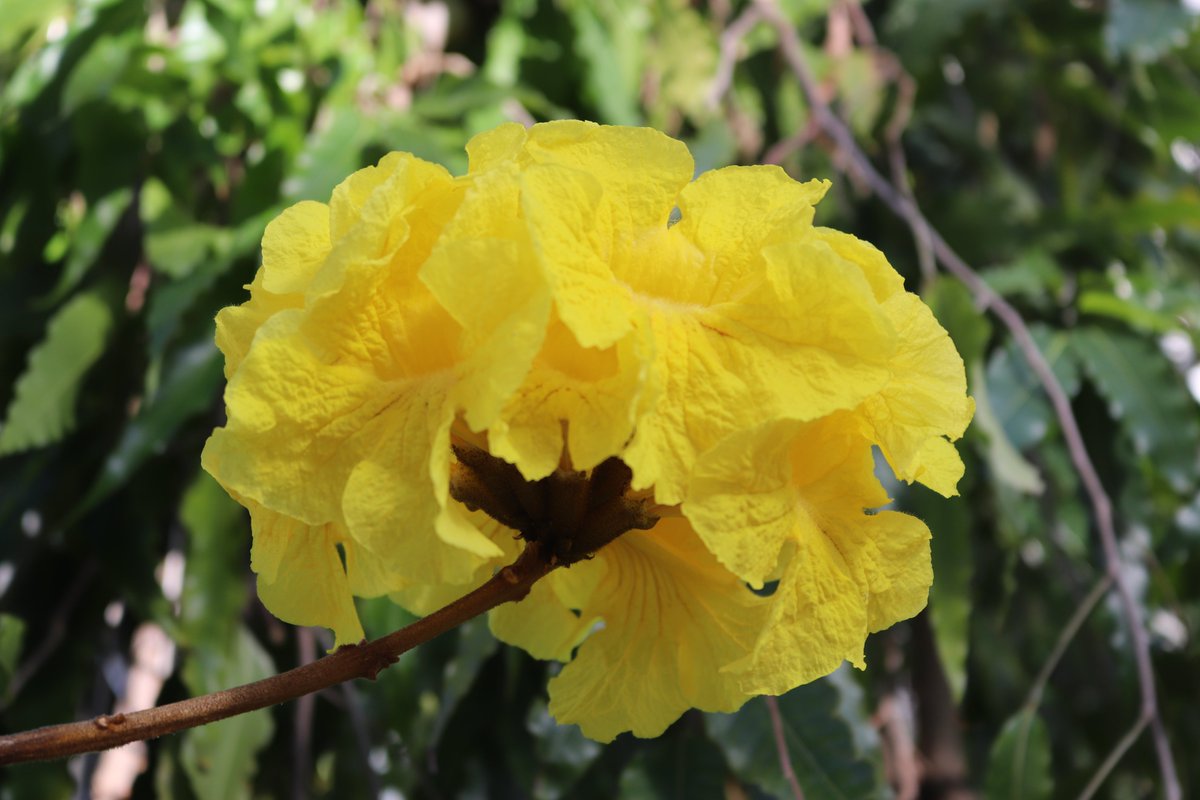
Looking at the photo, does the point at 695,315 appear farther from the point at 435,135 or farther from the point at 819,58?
the point at 819,58

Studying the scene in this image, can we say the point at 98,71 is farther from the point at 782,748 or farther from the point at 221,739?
the point at 782,748

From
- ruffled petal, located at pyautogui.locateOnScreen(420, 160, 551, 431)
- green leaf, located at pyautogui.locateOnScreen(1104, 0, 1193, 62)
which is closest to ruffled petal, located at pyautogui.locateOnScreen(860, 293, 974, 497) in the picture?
ruffled petal, located at pyautogui.locateOnScreen(420, 160, 551, 431)

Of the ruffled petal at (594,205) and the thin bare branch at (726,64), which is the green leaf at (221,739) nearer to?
the ruffled petal at (594,205)

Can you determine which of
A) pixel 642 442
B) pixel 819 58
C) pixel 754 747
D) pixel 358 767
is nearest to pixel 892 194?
pixel 819 58

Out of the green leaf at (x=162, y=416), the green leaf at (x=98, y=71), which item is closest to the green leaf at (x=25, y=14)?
the green leaf at (x=98, y=71)

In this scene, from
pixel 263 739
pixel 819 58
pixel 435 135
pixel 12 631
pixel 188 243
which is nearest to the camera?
pixel 12 631

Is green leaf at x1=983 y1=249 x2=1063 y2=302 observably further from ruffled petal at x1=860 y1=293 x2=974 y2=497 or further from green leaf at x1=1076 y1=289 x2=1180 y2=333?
ruffled petal at x1=860 y1=293 x2=974 y2=497
